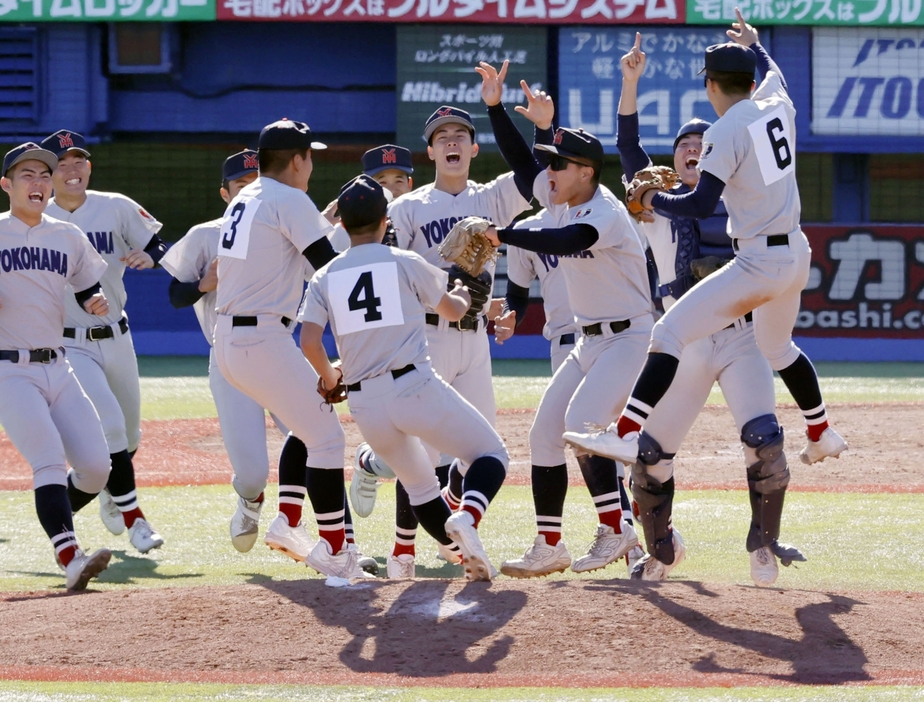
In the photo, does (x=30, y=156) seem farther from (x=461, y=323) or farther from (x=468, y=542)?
(x=468, y=542)

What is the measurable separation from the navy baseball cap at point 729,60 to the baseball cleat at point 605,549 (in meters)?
2.11

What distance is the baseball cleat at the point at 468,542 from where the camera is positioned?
532 cm

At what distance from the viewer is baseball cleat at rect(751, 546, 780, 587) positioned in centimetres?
595

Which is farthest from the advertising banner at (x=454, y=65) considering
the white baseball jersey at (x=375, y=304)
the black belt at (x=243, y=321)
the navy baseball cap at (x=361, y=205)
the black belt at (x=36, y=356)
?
the white baseball jersey at (x=375, y=304)

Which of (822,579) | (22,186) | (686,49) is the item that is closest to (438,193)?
(22,186)

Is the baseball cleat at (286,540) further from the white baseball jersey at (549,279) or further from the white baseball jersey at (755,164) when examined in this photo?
the white baseball jersey at (755,164)

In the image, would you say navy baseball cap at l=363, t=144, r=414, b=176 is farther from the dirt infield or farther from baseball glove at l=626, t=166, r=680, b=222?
the dirt infield

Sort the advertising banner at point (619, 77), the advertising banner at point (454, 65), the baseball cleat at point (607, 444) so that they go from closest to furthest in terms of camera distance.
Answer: the baseball cleat at point (607, 444), the advertising banner at point (619, 77), the advertising banner at point (454, 65)

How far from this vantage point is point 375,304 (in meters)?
5.40

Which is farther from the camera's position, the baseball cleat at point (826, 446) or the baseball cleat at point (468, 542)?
the baseball cleat at point (826, 446)

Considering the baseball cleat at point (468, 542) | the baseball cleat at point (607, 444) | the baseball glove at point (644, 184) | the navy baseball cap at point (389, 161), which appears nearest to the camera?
the baseball cleat at point (468, 542)

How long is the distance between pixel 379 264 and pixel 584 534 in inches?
114

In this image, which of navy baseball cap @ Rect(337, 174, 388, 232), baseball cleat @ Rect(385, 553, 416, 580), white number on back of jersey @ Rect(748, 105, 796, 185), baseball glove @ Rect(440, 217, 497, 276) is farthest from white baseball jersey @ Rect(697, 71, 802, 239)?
baseball cleat @ Rect(385, 553, 416, 580)

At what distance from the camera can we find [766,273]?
5613 millimetres
